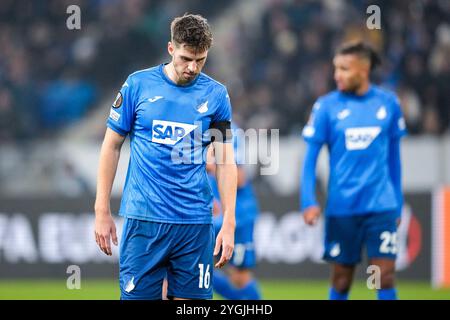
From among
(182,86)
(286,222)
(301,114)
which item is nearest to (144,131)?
(182,86)

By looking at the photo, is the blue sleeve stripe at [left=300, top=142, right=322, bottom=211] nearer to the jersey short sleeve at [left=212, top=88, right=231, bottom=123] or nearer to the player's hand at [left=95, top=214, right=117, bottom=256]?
the jersey short sleeve at [left=212, top=88, right=231, bottom=123]

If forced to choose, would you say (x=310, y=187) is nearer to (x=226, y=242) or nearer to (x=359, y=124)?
(x=359, y=124)

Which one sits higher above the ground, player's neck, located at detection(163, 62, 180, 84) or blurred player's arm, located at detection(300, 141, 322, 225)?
player's neck, located at detection(163, 62, 180, 84)

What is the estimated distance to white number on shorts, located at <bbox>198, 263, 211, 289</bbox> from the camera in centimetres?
502

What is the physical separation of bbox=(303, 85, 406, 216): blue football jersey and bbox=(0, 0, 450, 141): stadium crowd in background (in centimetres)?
489

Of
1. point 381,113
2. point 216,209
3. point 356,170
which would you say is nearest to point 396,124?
point 381,113

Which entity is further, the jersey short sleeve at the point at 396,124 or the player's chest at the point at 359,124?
the jersey short sleeve at the point at 396,124

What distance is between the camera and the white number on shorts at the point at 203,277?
16.5 feet

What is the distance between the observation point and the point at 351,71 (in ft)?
23.2

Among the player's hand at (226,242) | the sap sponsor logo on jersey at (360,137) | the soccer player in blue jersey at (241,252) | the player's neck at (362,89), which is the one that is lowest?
the soccer player in blue jersey at (241,252)

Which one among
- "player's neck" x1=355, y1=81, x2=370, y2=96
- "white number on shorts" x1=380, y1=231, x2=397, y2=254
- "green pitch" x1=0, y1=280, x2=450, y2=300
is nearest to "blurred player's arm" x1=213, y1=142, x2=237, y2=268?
"white number on shorts" x1=380, y1=231, x2=397, y2=254

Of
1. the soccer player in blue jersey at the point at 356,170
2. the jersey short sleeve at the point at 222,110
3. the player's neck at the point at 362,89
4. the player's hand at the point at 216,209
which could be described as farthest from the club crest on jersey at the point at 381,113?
the jersey short sleeve at the point at 222,110

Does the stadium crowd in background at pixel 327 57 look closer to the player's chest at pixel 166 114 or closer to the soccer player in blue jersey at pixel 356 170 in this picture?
the soccer player in blue jersey at pixel 356 170

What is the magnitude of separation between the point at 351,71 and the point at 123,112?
2.64 m
